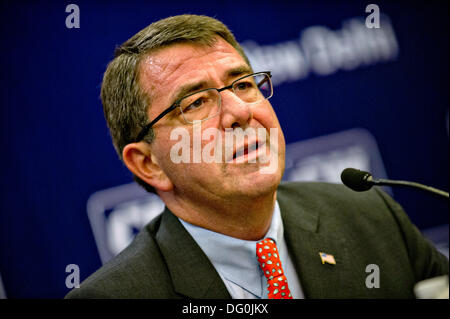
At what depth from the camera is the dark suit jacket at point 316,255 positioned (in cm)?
146

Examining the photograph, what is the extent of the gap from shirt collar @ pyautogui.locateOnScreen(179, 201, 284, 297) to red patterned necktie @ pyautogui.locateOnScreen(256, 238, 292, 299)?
33mm

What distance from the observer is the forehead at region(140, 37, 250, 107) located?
1.49 m

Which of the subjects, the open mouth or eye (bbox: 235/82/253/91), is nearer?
the open mouth

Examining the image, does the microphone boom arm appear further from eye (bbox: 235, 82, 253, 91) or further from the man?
eye (bbox: 235, 82, 253, 91)

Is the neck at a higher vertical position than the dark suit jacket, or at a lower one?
higher

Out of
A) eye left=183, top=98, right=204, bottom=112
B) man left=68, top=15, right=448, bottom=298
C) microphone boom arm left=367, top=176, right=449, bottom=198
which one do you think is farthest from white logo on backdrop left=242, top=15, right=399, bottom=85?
microphone boom arm left=367, top=176, right=449, bottom=198

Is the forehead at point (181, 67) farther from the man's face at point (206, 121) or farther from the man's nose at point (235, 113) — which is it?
the man's nose at point (235, 113)

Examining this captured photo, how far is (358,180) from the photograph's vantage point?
117cm

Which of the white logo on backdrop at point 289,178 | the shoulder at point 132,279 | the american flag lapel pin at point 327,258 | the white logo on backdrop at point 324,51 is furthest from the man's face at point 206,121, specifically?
the white logo on backdrop at point 324,51

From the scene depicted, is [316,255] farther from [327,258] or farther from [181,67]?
[181,67]

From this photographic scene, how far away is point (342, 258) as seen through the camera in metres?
1.65

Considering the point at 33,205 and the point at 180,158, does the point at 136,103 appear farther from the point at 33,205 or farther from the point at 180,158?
the point at 33,205

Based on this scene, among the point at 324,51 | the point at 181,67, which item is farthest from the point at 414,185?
the point at 324,51

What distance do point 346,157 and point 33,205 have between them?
2027mm
